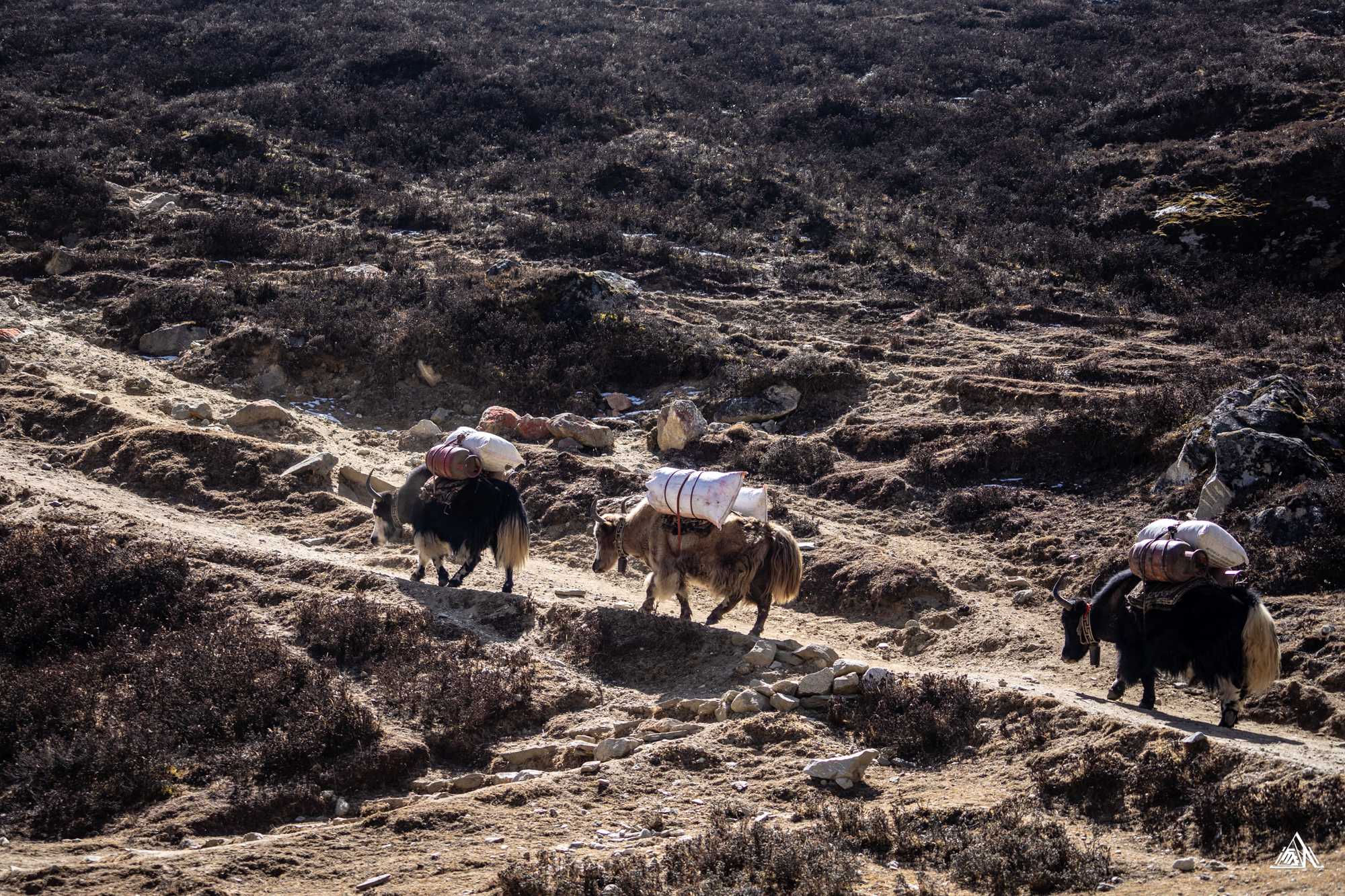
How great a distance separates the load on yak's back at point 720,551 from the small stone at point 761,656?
77 centimetres

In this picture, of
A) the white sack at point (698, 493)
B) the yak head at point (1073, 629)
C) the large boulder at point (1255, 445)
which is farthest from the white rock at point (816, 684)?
the large boulder at point (1255, 445)

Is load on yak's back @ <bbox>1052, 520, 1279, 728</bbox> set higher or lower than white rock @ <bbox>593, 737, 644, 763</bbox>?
higher

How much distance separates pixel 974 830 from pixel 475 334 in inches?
472

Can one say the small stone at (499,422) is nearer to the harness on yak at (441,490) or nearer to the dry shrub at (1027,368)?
the harness on yak at (441,490)

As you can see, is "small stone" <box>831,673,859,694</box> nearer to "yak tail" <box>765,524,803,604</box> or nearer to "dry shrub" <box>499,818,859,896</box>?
"yak tail" <box>765,524,803,604</box>

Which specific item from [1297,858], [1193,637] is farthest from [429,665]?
[1193,637]

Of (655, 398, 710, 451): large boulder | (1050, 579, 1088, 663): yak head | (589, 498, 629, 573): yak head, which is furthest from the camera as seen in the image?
(655, 398, 710, 451): large boulder

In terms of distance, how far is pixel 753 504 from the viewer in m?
7.72

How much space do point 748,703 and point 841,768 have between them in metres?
1.12

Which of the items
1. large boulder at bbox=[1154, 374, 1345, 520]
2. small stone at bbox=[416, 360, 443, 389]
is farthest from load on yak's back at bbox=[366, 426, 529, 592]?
large boulder at bbox=[1154, 374, 1345, 520]

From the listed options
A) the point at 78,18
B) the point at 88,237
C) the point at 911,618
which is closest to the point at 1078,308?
the point at 911,618

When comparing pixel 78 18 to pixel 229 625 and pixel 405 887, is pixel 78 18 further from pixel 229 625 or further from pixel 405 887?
pixel 405 887

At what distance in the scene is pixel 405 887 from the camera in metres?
4.15

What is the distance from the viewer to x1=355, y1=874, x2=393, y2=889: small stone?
13.7ft
